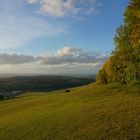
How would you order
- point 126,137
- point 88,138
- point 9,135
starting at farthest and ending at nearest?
point 9,135, point 88,138, point 126,137

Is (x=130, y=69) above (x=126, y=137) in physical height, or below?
above

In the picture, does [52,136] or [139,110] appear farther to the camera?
[139,110]

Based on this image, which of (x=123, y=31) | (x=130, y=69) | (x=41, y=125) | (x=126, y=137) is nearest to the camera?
(x=126, y=137)

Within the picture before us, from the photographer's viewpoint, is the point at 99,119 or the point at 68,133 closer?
the point at 68,133

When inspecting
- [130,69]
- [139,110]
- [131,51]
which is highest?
[131,51]

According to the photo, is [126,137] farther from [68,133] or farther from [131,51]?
[131,51]

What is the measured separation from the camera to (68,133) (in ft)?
78.7

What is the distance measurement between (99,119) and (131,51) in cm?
1279

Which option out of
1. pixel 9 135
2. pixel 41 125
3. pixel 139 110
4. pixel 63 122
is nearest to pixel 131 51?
pixel 139 110

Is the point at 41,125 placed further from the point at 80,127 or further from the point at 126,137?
the point at 126,137

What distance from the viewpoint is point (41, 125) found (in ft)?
96.2

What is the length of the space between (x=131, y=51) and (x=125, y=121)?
13434 millimetres

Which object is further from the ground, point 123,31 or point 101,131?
point 123,31

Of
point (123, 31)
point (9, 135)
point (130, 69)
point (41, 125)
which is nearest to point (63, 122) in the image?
point (41, 125)
